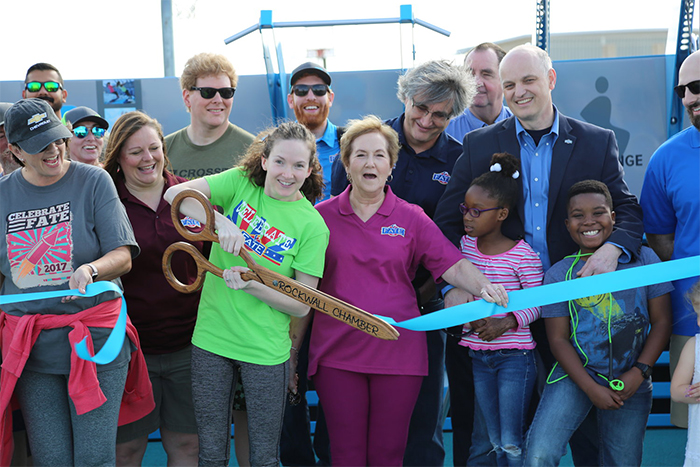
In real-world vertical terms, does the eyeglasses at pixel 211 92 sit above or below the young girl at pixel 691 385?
above

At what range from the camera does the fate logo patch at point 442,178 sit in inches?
118

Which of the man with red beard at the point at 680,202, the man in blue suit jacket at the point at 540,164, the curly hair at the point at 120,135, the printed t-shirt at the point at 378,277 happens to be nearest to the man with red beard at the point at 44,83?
the curly hair at the point at 120,135

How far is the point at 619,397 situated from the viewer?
2502mm

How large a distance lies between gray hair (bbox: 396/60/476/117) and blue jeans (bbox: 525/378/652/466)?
137cm

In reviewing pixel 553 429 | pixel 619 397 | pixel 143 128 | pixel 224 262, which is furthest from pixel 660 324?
pixel 143 128

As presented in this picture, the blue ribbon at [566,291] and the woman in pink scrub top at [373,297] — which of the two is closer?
the blue ribbon at [566,291]

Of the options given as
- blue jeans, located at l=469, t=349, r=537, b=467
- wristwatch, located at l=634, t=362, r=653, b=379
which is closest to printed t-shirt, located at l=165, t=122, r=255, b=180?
blue jeans, located at l=469, t=349, r=537, b=467

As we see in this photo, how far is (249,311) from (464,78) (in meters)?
1.50

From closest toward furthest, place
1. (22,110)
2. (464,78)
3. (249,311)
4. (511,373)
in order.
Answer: (22,110)
(249,311)
(511,373)
(464,78)

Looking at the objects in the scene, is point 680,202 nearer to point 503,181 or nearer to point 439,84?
point 503,181

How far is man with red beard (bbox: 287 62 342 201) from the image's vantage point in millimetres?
3568

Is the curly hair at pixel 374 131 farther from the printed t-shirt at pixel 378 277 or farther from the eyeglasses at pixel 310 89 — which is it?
the eyeglasses at pixel 310 89

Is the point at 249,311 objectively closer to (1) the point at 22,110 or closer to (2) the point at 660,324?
(1) the point at 22,110

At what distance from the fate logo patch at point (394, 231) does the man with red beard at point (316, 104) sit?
106 centimetres
